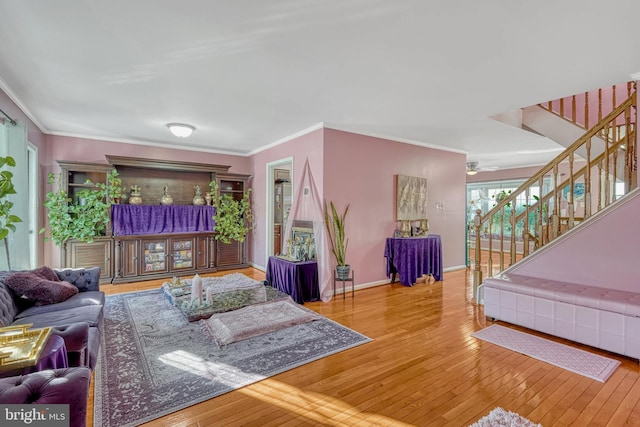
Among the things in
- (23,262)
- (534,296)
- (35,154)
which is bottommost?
(534,296)

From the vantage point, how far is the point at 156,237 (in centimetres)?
544

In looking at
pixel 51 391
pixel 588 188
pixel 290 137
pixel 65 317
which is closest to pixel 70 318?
pixel 65 317

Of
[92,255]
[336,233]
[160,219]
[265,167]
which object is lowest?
[92,255]

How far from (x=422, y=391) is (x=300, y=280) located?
2285mm

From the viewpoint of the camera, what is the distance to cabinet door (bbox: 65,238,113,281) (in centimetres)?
483

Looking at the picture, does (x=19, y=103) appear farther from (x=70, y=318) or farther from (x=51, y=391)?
(x=51, y=391)

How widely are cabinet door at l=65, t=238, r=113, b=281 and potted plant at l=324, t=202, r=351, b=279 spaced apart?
3.79 m

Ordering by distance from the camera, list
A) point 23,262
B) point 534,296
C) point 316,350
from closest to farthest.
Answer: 1. point 316,350
2. point 534,296
3. point 23,262

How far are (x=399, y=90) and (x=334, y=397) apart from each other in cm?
298

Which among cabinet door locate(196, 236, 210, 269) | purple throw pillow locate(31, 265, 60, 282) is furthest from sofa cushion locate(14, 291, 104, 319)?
cabinet door locate(196, 236, 210, 269)

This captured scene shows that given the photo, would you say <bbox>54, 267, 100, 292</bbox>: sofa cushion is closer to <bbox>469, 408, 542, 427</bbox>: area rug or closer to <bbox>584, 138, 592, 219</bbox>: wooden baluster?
<bbox>469, 408, 542, 427</bbox>: area rug

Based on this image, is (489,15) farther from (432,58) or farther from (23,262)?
(23,262)

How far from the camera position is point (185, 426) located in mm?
1805

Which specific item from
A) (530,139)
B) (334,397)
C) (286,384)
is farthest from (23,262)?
(530,139)
